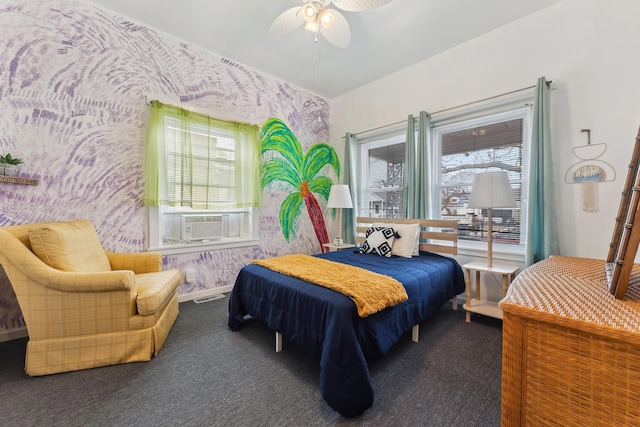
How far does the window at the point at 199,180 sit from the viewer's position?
2.77 meters

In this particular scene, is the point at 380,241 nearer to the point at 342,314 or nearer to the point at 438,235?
the point at 438,235

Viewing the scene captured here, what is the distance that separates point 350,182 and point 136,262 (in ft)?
9.51

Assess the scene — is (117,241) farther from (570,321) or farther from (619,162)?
(619,162)

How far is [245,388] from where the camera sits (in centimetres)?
155

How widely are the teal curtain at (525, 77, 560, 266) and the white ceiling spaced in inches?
37.5

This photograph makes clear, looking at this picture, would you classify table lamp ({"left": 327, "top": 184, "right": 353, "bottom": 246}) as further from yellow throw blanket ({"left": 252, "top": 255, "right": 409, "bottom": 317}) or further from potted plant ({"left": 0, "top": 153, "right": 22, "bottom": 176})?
potted plant ({"left": 0, "top": 153, "right": 22, "bottom": 176})

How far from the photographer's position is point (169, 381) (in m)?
1.60

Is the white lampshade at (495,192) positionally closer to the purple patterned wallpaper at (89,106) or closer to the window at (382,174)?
the window at (382,174)

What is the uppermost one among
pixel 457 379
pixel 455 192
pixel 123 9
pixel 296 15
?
pixel 123 9

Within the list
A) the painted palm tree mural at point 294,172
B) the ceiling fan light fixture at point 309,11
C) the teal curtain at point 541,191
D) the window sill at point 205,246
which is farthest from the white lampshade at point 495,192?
the window sill at point 205,246

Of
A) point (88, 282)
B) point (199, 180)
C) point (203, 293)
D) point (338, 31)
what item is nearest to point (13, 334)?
point (88, 282)

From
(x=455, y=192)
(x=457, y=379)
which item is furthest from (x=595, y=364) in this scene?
(x=455, y=192)

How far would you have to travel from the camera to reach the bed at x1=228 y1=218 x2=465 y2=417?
1366 millimetres

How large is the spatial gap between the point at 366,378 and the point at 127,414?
124 cm
